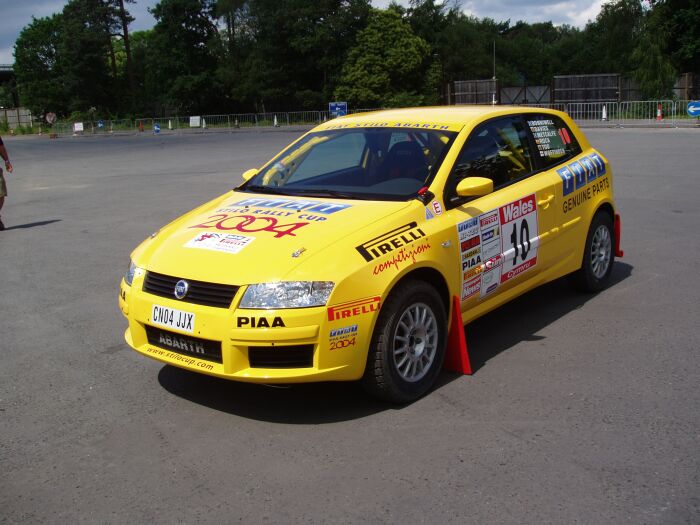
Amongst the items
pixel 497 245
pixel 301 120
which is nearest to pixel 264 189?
pixel 497 245

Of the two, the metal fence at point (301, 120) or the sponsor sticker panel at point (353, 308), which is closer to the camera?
the sponsor sticker panel at point (353, 308)

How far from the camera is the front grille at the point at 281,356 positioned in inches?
→ 161

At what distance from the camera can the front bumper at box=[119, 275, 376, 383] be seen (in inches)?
157

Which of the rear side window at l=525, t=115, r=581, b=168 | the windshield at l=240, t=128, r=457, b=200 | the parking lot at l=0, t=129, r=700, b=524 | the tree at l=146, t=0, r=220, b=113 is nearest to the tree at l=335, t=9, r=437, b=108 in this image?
the tree at l=146, t=0, r=220, b=113

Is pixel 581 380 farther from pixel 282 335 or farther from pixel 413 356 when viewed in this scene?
pixel 282 335

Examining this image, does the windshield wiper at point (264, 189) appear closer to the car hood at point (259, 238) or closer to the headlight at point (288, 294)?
the car hood at point (259, 238)

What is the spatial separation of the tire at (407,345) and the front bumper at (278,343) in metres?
0.12

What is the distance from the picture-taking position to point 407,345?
14.7 ft

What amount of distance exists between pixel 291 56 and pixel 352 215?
64.1 metres

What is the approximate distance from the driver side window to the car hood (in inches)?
28.6

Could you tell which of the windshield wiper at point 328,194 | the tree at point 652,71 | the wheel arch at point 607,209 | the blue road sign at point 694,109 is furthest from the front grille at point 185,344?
the tree at point 652,71

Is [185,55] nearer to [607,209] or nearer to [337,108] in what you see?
[337,108]

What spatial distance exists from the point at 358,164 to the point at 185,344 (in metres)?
2.09

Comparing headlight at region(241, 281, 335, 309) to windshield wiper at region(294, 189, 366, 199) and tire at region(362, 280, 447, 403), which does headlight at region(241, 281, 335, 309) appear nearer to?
tire at region(362, 280, 447, 403)
